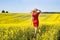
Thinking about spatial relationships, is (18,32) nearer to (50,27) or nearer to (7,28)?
(7,28)

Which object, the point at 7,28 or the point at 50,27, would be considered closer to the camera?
the point at 7,28

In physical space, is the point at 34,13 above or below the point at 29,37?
above

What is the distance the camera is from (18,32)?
14.3 m

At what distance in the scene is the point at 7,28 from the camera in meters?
14.8

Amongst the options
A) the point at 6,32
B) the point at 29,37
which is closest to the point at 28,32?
the point at 29,37

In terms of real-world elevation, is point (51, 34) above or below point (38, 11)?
below

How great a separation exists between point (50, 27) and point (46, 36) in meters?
2.51

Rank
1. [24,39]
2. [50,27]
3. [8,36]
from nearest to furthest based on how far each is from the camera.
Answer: [8,36], [24,39], [50,27]

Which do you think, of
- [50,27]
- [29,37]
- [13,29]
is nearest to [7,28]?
[13,29]

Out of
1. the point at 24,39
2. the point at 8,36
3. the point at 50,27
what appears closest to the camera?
the point at 8,36

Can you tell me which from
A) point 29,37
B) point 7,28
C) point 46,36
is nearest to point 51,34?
point 46,36

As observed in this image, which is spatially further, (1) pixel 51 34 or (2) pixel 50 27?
(2) pixel 50 27

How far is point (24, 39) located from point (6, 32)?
1.23 metres

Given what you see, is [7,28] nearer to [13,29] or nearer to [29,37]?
[13,29]
